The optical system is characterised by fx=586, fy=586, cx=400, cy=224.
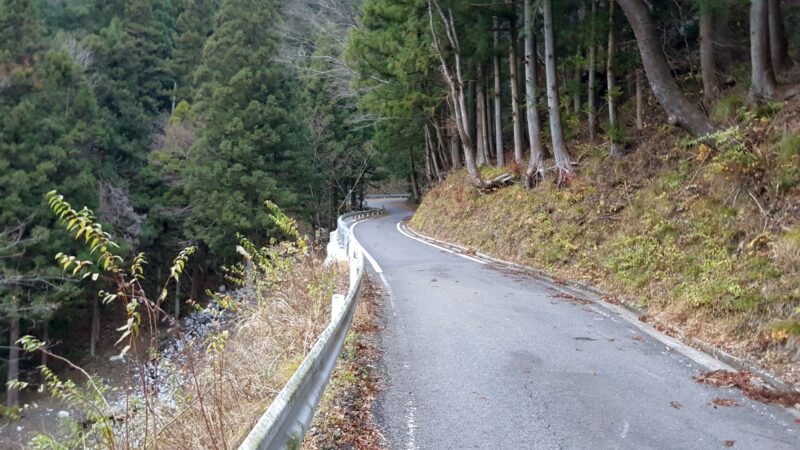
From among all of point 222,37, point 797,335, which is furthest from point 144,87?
point 797,335

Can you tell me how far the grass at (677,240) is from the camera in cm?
726

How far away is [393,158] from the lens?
54.6 meters

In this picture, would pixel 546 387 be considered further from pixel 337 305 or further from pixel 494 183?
pixel 494 183

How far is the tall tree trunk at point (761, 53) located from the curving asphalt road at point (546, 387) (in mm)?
5363

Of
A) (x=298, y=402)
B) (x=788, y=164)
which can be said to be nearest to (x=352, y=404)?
(x=298, y=402)

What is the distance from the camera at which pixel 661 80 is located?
40.4ft

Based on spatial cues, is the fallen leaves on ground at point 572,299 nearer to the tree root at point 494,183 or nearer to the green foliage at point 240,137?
the tree root at point 494,183

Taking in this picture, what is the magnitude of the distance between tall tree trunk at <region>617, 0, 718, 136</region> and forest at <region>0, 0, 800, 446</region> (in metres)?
0.04

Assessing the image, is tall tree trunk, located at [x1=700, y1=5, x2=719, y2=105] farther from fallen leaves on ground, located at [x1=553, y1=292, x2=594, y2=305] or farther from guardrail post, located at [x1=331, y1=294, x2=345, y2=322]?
guardrail post, located at [x1=331, y1=294, x2=345, y2=322]

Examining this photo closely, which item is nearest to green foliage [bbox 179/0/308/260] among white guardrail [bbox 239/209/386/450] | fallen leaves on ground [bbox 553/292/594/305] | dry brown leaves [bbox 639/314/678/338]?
fallen leaves on ground [bbox 553/292/594/305]

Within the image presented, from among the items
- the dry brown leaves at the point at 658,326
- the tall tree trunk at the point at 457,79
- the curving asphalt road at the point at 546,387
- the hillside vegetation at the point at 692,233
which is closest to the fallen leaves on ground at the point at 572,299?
the curving asphalt road at the point at 546,387

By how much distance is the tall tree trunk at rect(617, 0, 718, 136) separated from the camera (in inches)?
476

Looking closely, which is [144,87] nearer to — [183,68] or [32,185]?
[183,68]

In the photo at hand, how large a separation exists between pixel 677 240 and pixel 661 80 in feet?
12.7
